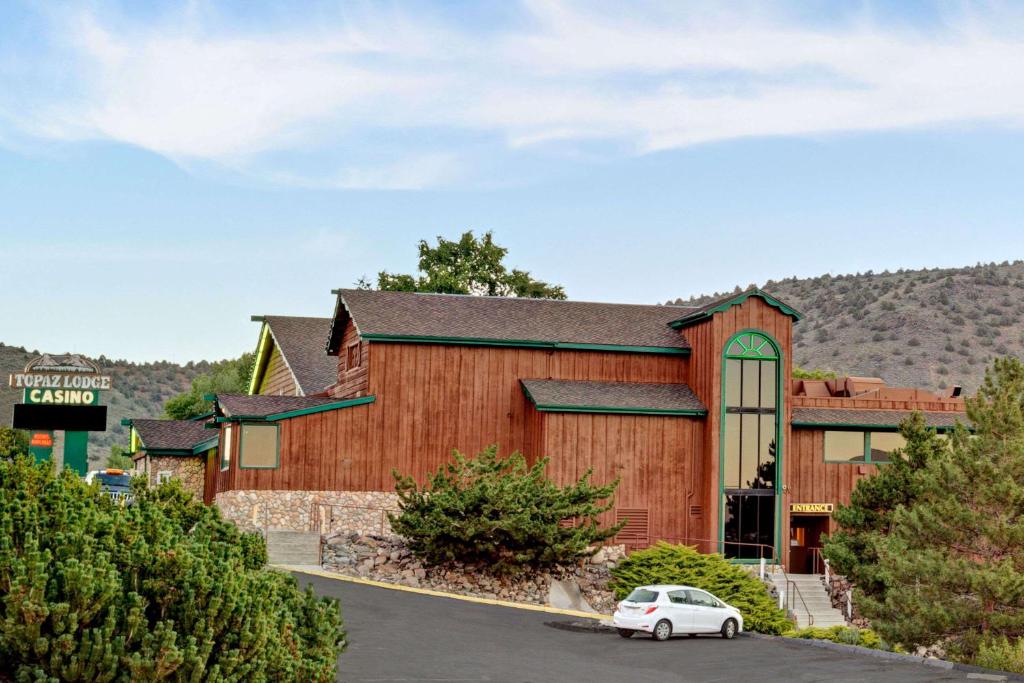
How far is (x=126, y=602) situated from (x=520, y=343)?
31.3m

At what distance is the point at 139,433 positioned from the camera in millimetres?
51781

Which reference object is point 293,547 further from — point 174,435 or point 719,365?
point 174,435

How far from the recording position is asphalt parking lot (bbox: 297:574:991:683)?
73.8 feet

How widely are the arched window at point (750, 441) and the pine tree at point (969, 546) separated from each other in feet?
46.0

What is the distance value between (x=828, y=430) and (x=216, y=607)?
34.8 m

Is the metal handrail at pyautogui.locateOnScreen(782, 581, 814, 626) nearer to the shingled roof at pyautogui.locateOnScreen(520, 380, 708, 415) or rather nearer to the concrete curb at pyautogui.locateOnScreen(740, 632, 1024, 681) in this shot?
the shingled roof at pyautogui.locateOnScreen(520, 380, 708, 415)

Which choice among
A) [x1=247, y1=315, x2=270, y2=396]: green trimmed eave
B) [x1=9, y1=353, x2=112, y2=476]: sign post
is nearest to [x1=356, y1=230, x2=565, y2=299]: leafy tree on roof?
[x1=247, y1=315, x2=270, y2=396]: green trimmed eave

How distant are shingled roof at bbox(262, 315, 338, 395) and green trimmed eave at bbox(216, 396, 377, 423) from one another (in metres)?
8.71

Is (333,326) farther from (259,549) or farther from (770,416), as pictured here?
(259,549)

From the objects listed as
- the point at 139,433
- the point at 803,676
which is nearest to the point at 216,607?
the point at 803,676

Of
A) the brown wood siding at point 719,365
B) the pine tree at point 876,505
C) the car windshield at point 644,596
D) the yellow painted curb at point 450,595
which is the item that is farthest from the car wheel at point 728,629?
the brown wood siding at point 719,365

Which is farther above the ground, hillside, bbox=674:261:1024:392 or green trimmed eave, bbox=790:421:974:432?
hillside, bbox=674:261:1024:392

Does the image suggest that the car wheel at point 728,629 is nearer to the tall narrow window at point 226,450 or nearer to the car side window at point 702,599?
the car side window at point 702,599

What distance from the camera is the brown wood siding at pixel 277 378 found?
Result: 2147 inches
